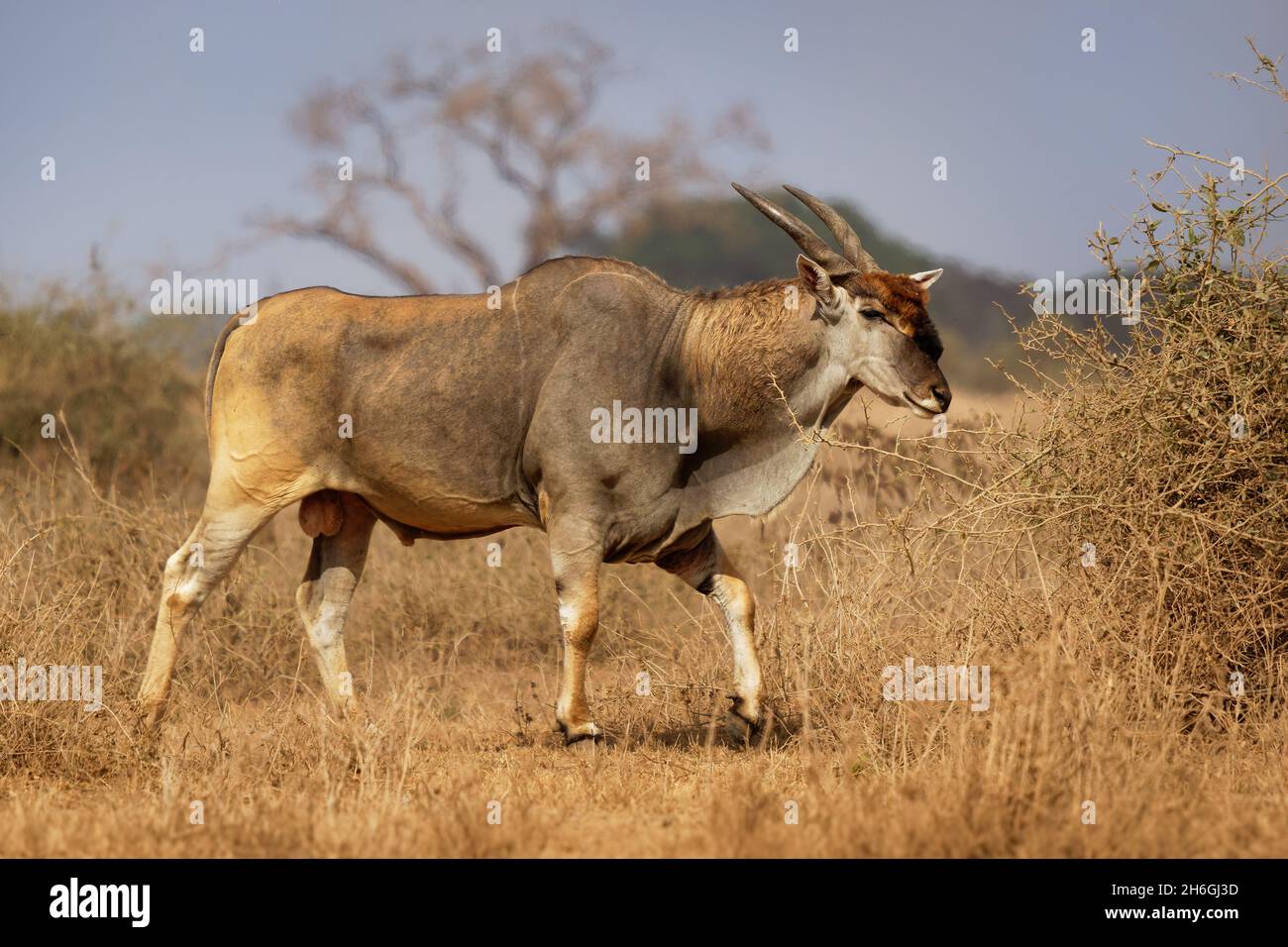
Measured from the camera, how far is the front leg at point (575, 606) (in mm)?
6293

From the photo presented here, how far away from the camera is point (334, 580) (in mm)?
7008

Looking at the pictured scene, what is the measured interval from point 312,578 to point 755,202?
2.68m

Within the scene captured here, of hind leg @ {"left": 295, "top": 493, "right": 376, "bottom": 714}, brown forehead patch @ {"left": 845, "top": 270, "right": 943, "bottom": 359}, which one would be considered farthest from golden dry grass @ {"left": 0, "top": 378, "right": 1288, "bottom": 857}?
brown forehead patch @ {"left": 845, "top": 270, "right": 943, "bottom": 359}

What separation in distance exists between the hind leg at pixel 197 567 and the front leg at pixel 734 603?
186 centimetres

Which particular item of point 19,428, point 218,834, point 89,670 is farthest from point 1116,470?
point 19,428

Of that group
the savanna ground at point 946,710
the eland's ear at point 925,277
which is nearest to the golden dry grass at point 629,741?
the savanna ground at point 946,710

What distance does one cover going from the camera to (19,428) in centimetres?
1245

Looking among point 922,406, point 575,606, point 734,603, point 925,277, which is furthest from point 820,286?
point 575,606

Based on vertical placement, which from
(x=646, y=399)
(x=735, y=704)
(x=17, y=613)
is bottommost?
(x=735, y=704)

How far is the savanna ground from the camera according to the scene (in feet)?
14.2

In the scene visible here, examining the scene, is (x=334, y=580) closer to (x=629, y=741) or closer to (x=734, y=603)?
(x=629, y=741)

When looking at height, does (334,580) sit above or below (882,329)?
below

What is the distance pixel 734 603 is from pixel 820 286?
1.43m
